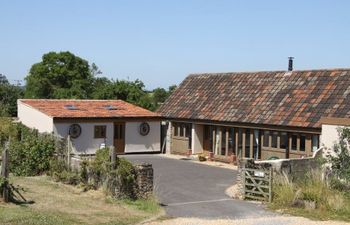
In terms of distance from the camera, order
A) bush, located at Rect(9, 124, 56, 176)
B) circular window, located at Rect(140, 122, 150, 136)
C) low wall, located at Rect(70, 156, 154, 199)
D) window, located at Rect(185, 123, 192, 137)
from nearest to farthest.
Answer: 1. low wall, located at Rect(70, 156, 154, 199)
2. bush, located at Rect(9, 124, 56, 176)
3. window, located at Rect(185, 123, 192, 137)
4. circular window, located at Rect(140, 122, 150, 136)

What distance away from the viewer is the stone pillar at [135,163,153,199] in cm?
1797

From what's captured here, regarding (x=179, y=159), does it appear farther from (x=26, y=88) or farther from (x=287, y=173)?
(x=26, y=88)

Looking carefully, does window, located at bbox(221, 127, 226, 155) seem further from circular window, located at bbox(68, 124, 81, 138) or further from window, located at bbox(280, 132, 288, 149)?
circular window, located at bbox(68, 124, 81, 138)

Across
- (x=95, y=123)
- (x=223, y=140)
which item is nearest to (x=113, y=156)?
(x=223, y=140)

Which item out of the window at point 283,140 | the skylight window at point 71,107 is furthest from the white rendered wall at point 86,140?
the window at point 283,140

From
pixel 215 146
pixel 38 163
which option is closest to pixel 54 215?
pixel 38 163

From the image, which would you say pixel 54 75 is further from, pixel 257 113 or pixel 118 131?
pixel 257 113

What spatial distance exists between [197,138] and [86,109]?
22.9 ft

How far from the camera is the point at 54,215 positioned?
14.7m

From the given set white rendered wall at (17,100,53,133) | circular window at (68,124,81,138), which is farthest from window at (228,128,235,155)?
white rendered wall at (17,100,53,133)

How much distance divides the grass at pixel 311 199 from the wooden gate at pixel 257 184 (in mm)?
304

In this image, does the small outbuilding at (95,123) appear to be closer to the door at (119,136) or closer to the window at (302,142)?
the door at (119,136)

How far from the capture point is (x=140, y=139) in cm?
3462

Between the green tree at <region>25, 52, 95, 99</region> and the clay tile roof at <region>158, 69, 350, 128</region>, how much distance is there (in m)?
27.9
